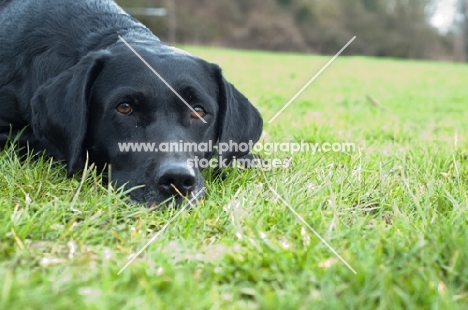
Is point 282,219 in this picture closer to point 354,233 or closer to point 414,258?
point 354,233

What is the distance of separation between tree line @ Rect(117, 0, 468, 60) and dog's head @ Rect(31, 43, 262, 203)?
126ft

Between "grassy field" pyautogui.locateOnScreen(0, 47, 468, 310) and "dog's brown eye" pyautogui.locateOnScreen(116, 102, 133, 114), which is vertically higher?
"dog's brown eye" pyautogui.locateOnScreen(116, 102, 133, 114)

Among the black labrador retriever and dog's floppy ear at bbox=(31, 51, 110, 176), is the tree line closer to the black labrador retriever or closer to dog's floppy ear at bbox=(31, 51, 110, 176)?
the black labrador retriever

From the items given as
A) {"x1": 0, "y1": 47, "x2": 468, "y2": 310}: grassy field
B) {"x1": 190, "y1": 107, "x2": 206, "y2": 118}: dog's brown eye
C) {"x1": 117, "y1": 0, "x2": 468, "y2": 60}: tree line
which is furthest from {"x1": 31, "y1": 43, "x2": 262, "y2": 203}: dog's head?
{"x1": 117, "y1": 0, "x2": 468, "y2": 60}: tree line

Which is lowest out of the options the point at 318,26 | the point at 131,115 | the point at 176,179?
the point at 318,26

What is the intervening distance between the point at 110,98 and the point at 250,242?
48.2 inches

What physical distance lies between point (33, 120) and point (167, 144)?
3.10ft

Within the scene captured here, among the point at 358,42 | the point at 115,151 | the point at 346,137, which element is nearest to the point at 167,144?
the point at 115,151

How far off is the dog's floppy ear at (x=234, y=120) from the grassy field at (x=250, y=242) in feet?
0.62

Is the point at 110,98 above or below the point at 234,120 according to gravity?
above

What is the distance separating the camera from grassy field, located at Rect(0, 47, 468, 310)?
60.7 inches

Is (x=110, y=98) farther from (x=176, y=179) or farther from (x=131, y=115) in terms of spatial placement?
(x=176, y=179)

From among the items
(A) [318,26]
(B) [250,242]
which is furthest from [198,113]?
(A) [318,26]

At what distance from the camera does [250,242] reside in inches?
75.1
